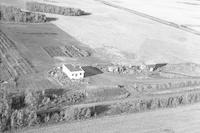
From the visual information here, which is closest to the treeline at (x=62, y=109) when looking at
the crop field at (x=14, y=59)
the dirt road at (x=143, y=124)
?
the dirt road at (x=143, y=124)

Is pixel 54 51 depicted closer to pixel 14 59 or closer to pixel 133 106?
pixel 14 59

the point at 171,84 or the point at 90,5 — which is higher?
the point at 90,5

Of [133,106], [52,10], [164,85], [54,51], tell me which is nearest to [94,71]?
[54,51]

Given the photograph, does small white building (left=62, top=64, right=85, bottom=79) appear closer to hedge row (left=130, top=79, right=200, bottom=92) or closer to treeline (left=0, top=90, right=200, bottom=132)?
treeline (left=0, top=90, right=200, bottom=132)

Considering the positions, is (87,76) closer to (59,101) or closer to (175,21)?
(59,101)

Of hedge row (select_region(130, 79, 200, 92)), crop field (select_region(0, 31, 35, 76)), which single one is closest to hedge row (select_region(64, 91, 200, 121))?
hedge row (select_region(130, 79, 200, 92))

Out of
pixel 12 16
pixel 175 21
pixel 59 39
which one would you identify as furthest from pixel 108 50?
pixel 175 21

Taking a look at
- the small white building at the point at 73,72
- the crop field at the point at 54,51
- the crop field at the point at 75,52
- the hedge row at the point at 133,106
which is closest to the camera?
the hedge row at the point at 133,106

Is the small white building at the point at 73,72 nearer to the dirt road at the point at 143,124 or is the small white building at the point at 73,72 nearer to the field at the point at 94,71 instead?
the field at the point at 94,71

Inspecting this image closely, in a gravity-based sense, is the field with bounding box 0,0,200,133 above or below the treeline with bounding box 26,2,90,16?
below
